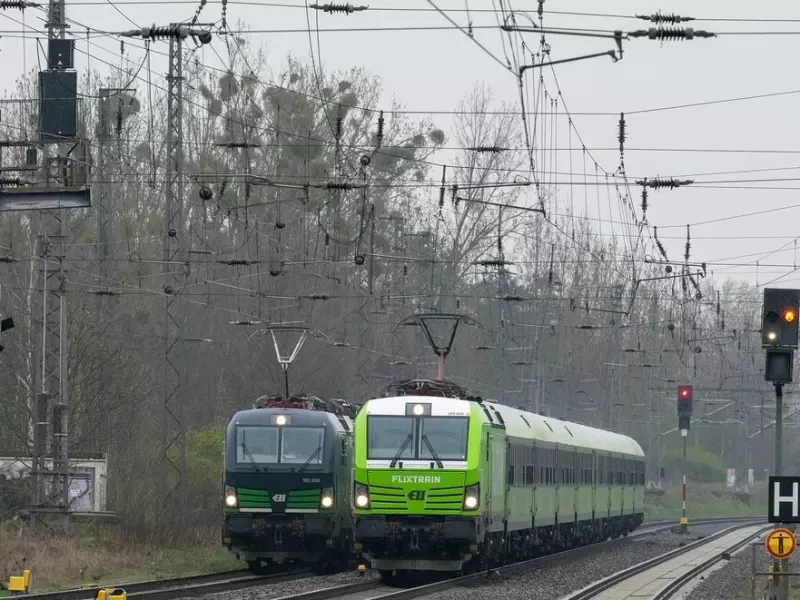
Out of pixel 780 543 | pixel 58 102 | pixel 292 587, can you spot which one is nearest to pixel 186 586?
pixel 292 587

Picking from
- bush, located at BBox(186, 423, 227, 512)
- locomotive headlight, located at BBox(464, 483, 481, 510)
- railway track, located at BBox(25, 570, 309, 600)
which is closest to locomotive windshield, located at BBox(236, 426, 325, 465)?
railway track, located at BBox(25, 570, 309, 600)

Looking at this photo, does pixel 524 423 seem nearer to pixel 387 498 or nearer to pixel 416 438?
pixel 416 438

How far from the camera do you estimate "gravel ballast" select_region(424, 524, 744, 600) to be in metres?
23.3

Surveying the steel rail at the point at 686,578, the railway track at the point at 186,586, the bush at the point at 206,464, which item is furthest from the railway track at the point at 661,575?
the bush at the point at 206,464

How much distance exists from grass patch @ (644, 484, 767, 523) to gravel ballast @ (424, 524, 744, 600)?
37506mm

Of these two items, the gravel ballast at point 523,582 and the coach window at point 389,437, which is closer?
the gravel ballast at point 523,582

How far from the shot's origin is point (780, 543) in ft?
63.4

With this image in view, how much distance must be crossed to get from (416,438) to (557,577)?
435cm

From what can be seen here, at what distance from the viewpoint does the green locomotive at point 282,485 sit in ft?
90.5

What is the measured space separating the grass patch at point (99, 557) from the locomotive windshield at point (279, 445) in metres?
2.32

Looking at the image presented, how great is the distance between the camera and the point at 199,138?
5988 centimetres

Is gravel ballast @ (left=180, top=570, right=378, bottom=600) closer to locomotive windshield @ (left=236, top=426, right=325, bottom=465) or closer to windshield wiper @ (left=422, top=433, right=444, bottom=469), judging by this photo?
locomotive windshield @ (left=236, top=426, right=325, bottom=465)

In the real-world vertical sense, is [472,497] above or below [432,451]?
below

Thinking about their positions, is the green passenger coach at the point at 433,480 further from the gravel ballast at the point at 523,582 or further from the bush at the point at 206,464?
the bush at the point at 206,464
